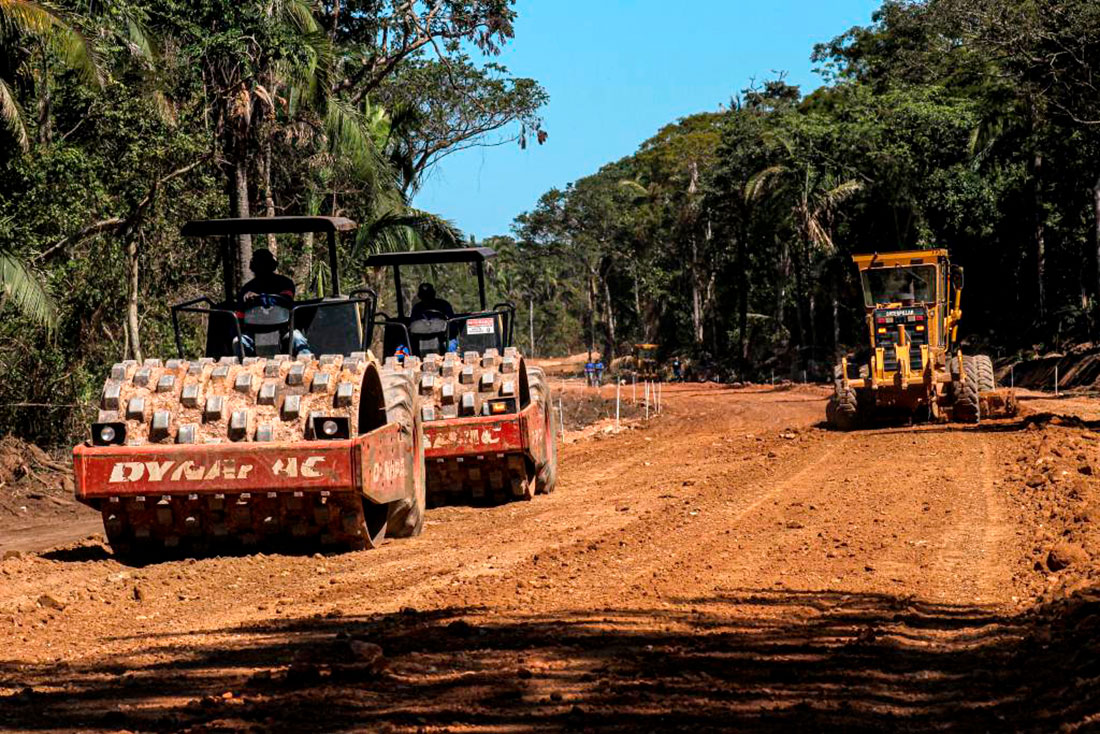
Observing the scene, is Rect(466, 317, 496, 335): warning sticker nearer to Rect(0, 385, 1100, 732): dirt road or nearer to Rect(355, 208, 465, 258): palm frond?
Rect(0, 385, 1100, 732): dirt road

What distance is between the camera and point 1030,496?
1229cm

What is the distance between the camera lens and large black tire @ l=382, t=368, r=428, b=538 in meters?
10.1

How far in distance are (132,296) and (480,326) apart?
6.12m

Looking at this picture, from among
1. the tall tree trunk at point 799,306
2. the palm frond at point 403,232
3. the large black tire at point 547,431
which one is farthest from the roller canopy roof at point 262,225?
the tall tree trunk at point 799,306

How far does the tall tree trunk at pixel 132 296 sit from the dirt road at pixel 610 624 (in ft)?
24.5

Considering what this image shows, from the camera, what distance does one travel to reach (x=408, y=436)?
1020cm

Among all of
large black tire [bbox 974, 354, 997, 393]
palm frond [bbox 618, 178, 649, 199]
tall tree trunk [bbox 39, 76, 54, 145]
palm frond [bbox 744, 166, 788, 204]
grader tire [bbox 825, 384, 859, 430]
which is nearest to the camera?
tall tree trunk [bbox 39, 76, 54, 145]

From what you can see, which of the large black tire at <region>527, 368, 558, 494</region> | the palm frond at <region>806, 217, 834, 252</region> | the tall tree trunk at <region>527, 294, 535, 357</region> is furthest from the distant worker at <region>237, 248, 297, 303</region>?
the tall tree trunk at <region>527, 294, 535, 357</region>

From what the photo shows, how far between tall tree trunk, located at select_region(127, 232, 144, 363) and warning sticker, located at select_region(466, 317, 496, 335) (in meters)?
5.63

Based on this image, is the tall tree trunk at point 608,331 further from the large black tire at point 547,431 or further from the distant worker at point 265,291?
the distant worker at point 265,291

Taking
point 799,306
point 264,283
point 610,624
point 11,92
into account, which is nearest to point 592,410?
point 799,306

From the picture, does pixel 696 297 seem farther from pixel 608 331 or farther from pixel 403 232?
pixel 403 232

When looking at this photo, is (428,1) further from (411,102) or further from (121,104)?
(121,104)

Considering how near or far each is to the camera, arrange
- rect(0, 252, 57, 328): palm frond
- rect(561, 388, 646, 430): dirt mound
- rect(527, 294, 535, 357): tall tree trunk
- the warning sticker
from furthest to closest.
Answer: rect(527, 294, 535, 357): tall tree trunk → rect(561, 388, 646, 430): dirt mound → rect(0, 252, 57, 328): palm frond → the warning sticker
